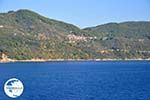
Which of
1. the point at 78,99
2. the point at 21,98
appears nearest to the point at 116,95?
the point at 78,99

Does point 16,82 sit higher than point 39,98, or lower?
higher

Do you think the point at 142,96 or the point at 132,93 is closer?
the point at 142,96

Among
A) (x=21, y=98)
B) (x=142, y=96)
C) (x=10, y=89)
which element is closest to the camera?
(x=10, y=89)

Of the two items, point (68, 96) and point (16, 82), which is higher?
point (16, 82)

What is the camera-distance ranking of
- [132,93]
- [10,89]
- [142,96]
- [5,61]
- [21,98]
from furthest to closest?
1. [5,61]
2. [132,93]
3. [142,96]
4. [21,98]
5. [10,89]

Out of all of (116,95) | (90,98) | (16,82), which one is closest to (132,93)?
(116,95)

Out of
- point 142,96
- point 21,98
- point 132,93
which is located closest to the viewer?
point 21,98

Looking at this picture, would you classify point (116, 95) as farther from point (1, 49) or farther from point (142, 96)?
point (1, 49)

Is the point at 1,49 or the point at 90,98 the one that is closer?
the point at 90,98

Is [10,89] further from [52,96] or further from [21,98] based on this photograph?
[52,96]
